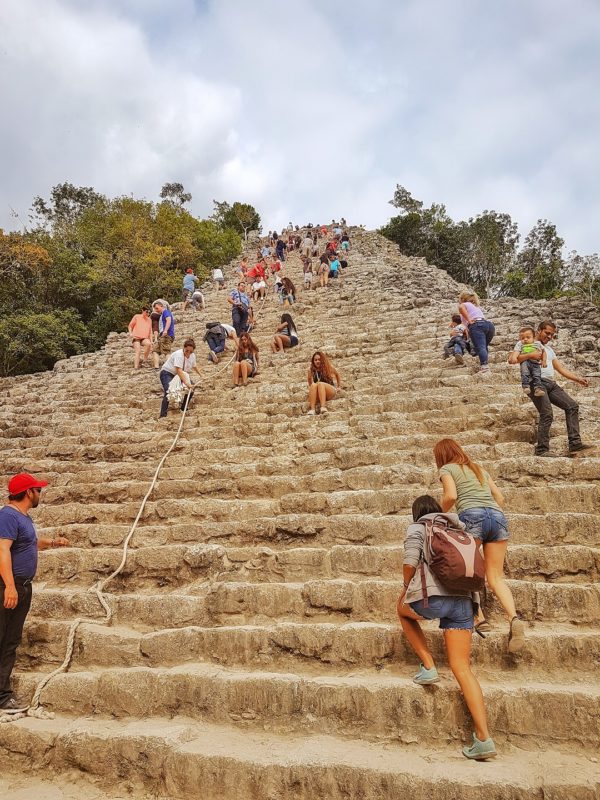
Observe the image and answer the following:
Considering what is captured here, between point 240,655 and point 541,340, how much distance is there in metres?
4.76

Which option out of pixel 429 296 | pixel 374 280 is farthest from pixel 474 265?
pixel 429 296

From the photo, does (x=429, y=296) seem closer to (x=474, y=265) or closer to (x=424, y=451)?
(x=424, y=451)

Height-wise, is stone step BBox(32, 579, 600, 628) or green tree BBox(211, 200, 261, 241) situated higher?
green tree BBox(211, 200, 261, 241)

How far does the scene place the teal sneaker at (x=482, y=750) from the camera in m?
2.68

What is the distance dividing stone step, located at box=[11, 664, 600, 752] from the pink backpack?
2.17 ft

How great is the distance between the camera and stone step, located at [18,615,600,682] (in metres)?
3.20

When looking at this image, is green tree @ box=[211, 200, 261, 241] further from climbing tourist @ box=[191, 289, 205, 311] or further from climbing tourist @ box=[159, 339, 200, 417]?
climbing tourist @ box=[159, 339, 200, 417]

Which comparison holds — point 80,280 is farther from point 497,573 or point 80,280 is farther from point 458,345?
point 497,573

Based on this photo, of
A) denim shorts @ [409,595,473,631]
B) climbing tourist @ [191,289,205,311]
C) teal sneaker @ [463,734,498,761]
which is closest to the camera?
teal sneaker @ [463,734,498,761]

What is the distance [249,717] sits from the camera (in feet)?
10.5

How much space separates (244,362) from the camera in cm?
889

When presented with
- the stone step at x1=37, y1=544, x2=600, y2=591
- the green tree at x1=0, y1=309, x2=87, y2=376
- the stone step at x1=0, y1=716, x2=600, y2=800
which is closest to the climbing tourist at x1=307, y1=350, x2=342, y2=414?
the stone step at x1=37, y1=544, x2=600, y2=591

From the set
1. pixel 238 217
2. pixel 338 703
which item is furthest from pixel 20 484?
pixel 238 217

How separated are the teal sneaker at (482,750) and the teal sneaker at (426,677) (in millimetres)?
386
